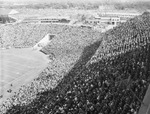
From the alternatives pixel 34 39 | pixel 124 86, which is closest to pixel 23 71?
pixel 34 39

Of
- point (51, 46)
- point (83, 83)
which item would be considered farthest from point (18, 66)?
point (83, 83)

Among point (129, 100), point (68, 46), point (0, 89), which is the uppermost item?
point (129, 100)

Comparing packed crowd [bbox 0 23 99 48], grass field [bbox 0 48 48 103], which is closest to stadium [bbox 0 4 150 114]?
grass field [bbox 0 48 48 103]

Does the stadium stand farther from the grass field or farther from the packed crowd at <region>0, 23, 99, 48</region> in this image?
the packed crowd at <region>0, 23, 99, 48</region>

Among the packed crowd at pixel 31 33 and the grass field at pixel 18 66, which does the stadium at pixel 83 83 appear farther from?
the packed crowd at pixel 31 33

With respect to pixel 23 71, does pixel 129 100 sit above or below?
above

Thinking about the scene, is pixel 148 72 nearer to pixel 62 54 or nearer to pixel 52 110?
pixel 52 110

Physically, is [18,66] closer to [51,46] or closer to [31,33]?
[51,46]

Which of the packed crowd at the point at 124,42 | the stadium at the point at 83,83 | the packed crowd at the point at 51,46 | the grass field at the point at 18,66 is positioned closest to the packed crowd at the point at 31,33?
the packed crowd at the point at 51,46
